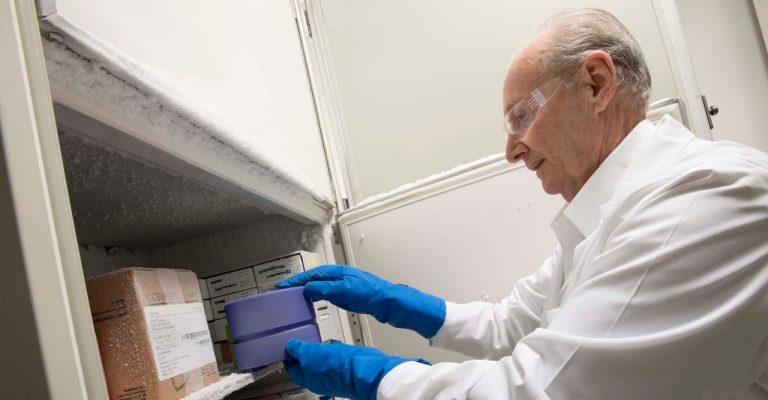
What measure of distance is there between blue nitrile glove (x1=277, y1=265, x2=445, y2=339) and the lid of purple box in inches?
7.2

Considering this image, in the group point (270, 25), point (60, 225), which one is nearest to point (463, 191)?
point (270, 25)

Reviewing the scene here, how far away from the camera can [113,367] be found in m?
0.67

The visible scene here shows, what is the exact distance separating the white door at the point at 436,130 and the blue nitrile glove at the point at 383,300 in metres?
0.17

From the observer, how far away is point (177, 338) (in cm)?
74

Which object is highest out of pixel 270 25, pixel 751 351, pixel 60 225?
pixel 270 25

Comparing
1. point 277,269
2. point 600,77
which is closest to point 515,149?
point 600,77

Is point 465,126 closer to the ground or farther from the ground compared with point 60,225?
farther from the ground

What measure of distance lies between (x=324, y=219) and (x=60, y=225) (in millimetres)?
1127

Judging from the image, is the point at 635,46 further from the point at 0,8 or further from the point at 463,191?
the point at 0,8

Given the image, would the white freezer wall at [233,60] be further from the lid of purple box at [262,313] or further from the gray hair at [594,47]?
the gray hair at [594,47]

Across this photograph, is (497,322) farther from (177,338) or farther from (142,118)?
(142,118)

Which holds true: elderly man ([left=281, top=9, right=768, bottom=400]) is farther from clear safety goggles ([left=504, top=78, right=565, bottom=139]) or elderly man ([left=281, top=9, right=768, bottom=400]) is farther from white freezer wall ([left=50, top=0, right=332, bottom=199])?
white freezer wall ([left=50, top=0, right=332, bottom=199])

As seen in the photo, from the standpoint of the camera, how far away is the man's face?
103cm

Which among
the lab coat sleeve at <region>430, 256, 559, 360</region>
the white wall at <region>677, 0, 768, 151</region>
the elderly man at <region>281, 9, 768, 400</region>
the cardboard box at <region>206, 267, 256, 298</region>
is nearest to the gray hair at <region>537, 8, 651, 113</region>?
the elderly man at <region>281, 9, 768, 400</region>
